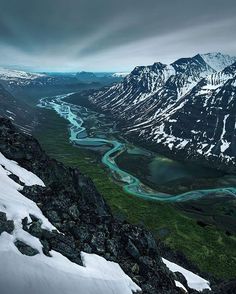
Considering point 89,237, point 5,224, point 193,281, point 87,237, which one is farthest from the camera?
point 193,281

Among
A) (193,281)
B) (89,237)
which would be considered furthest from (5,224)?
(193,281)

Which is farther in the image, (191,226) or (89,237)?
(191,226)

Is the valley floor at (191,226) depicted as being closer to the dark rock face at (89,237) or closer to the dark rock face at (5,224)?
the dark rock face at (89,237)

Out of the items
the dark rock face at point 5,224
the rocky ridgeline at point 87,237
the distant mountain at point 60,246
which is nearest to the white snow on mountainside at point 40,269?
the distant mountain at point 60,246

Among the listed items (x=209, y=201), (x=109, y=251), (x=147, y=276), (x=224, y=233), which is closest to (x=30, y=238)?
(x=109, y=251)

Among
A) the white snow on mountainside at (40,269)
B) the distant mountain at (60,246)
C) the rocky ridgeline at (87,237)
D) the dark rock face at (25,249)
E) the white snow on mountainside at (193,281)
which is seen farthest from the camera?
the white snow on mountainside at (193,281)

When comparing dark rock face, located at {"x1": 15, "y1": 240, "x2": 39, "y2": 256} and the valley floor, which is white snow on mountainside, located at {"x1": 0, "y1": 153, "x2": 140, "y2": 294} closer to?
dark rock face, located at {"x1": 15, "y1": 240, "x2": 39, "y2": 256}

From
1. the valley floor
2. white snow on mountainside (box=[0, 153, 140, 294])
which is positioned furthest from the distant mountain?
the valley floor

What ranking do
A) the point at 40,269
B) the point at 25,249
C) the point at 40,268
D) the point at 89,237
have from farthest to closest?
1. the point at 89,237
2. the point at 25,249
3. the point at 40,268
4. the point at 40,269

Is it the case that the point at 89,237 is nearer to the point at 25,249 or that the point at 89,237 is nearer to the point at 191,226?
the point at 25,249
